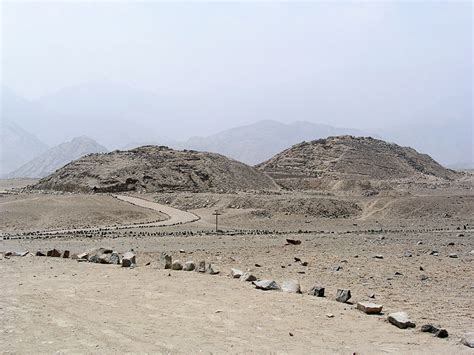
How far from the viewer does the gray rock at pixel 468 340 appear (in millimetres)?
8867

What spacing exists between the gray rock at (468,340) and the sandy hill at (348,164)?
6312cm

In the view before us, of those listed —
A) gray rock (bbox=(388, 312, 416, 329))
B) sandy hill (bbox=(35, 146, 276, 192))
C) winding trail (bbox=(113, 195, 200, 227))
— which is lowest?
gray rock (bbox=(388, 312, 416, 329))

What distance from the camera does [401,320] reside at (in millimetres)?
10023

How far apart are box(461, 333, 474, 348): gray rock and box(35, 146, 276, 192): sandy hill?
5167 cm

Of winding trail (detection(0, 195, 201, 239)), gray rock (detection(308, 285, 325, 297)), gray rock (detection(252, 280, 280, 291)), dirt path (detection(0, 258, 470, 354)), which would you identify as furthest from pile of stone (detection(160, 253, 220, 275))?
winding trail (detection(0, 195, 201, 239))

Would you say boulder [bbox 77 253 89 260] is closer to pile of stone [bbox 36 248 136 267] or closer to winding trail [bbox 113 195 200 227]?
pile of stone [bbox 36 248 136 267]

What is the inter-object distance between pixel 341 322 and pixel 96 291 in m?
6.03

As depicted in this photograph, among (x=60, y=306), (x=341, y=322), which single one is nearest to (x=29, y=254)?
(x=60, y=306)

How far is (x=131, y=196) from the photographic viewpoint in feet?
184

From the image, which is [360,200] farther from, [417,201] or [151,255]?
[151,255]

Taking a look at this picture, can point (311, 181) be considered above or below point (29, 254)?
above

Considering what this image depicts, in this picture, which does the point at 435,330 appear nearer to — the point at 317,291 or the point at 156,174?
the point at 317,291

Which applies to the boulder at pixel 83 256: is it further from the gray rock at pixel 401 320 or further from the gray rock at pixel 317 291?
the gray rock at pixel 401 320

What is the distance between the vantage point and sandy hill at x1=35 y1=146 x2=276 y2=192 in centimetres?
6144
